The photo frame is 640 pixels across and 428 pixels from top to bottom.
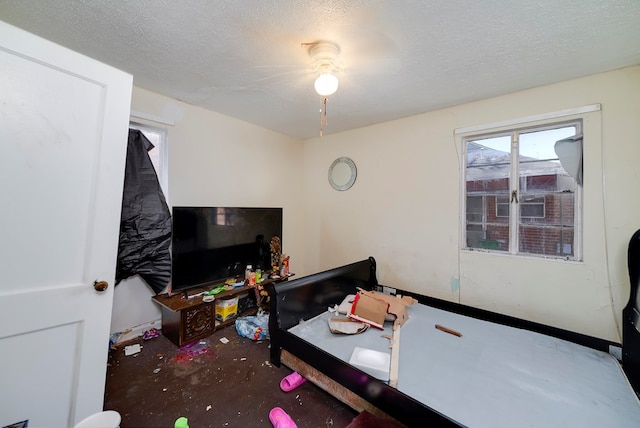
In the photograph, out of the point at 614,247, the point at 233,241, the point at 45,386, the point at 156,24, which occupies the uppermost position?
the point at 156,24

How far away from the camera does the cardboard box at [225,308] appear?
2.47m

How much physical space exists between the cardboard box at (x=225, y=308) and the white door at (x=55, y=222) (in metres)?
1.24

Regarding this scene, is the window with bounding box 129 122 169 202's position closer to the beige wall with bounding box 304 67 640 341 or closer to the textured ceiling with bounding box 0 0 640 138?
the textured ceiling with bounding box 0 0 640 138

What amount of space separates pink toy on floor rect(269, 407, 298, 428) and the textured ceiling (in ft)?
7.34

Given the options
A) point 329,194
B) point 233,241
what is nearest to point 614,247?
point 329,194

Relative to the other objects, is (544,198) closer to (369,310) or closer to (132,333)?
(369,310)

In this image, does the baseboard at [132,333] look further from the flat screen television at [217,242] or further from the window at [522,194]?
the window at [522,194]

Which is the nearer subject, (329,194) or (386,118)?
(386,118)

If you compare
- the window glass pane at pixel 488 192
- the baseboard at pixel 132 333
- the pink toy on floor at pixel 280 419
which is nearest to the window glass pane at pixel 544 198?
the window glass pane at pixel 488 192

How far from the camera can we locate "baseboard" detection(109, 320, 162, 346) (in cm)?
212

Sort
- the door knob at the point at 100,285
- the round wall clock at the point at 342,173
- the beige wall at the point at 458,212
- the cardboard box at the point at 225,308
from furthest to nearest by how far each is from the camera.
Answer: the round wall clock at the point at 342,173
the cardboard box at the point at 225,308
the beige wall at the point at 458,212
the door knob at the point at 100,285

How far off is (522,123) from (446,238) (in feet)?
3.91

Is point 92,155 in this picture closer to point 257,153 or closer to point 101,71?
point 101,71

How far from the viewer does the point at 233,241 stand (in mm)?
2693
